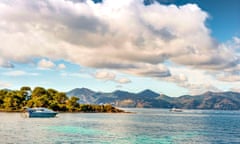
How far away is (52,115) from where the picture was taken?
17538 cm

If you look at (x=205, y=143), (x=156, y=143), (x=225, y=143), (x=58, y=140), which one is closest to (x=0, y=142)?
(x=58, y=140)

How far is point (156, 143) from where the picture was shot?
7300 centimetres

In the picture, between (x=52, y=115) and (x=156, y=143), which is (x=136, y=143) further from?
(x=52, y=115)

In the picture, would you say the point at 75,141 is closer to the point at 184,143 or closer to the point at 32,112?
the point at 184,143

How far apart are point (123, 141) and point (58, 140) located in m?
14.8

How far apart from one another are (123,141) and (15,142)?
23860 mm

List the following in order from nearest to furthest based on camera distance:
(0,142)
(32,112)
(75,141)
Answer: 1. (0,142)
2. (75,141)
3. (32,112)

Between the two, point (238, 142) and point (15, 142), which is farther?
point (238, 142)

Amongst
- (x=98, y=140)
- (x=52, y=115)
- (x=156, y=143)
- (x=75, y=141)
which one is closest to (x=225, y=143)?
(x=156, y=143)

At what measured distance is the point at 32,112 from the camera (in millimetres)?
173250

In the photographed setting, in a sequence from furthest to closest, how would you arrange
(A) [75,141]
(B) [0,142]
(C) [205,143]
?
(C) [205,143]
(A) [75,141]
(B) [0,142]

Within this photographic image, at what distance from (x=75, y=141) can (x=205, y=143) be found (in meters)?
30.8

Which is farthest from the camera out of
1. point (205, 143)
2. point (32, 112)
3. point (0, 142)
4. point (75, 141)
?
point (32, 112)

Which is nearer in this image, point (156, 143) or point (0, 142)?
point (0, 142)
